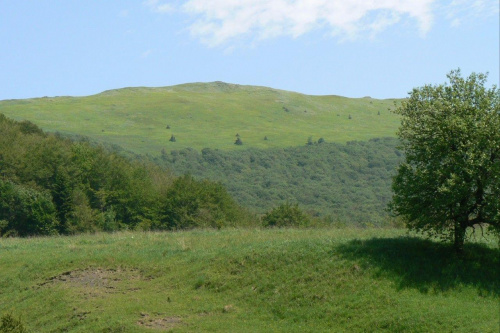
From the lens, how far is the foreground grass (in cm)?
2055

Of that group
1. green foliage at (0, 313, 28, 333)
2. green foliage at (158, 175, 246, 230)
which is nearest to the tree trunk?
green foliage at (0, 313, 28, 333)

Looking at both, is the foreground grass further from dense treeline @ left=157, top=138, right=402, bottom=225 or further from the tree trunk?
dense treeline @ left=157, top=138, right=402, bottom=225

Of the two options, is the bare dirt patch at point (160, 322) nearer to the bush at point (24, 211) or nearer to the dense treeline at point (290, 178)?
the bush at point (24, 211)

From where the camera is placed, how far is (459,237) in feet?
76.5

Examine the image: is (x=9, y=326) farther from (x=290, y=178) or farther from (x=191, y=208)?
(x=290, y=178)

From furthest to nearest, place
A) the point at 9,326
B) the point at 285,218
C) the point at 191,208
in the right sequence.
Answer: the point at 191,208, the point at 285,218, the point at 9,326

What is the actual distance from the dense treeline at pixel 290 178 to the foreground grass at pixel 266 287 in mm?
116623

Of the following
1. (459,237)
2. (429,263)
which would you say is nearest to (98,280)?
(429,263)

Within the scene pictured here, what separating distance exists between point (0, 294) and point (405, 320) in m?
20.4

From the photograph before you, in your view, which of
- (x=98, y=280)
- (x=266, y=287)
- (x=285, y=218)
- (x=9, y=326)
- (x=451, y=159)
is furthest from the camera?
(x=285, y=218)

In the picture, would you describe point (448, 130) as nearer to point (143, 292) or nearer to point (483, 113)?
point (483, 113)

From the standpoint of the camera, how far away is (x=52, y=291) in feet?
91.0

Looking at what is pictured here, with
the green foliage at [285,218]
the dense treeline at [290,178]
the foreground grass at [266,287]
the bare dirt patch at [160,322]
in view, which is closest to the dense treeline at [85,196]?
the green foliage at [285,218]

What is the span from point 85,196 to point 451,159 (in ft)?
171
